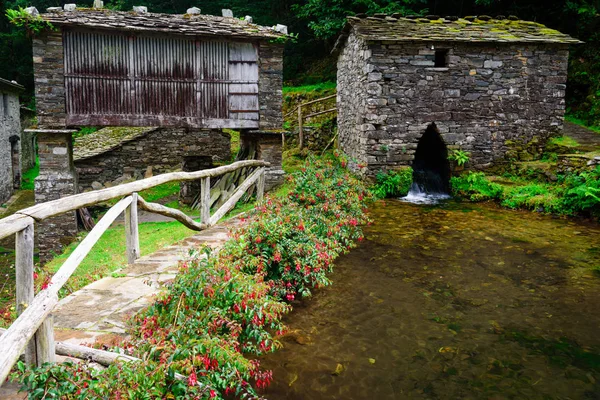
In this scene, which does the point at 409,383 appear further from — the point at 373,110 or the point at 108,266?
the point at 373,110

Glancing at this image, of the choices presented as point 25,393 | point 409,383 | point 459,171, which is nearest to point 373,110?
point 459,171

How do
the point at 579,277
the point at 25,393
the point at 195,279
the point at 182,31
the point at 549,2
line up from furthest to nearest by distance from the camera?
the point at 549,2 → the point at 182,31 → the point at 579,277 → the point at 195,279 → the point at 25,393

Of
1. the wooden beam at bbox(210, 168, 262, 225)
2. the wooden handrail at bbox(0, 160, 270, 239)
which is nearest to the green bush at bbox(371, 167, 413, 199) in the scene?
the wooden beam at bbox(210, 168, 262, 225)

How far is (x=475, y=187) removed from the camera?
12469mm

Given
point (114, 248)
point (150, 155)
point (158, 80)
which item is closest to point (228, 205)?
point (114, 248)

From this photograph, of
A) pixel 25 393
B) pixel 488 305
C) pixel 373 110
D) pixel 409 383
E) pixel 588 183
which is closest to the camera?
pixel 25 393

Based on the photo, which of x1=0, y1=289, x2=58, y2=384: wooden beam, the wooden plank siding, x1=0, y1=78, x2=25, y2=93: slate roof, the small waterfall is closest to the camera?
x1=0, y1=289, x2=58, y2=384: wooden beam

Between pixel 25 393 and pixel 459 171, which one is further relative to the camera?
pixel 459 171

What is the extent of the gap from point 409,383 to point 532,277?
140 inches

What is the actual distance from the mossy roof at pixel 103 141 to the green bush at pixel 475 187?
11.5m

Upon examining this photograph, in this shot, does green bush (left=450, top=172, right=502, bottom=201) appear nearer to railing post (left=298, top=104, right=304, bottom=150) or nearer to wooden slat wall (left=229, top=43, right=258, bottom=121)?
wooden slat wall (left=229, top=43, right=258, bottom=121)

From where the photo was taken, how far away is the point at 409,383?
4.12 meters

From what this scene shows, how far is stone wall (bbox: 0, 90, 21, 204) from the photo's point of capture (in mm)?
19047

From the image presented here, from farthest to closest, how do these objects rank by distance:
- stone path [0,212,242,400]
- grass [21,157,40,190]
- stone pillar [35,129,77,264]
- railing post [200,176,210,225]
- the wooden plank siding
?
grass [21,157,40,190] → stone pillar [35,129,77,264] → the wooden plank siding → railing post [200,176,210,225] → stone path [0,212,242,400]
